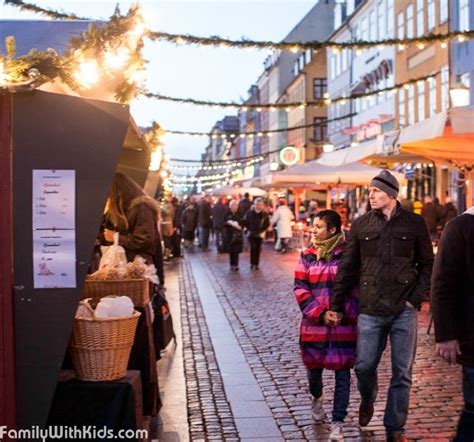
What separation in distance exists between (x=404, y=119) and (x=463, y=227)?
3539 cm

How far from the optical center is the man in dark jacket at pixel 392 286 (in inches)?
239

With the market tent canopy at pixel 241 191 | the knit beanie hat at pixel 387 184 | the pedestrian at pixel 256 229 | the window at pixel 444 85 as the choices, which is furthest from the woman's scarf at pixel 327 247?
the market tent canopy at pixel 241 191

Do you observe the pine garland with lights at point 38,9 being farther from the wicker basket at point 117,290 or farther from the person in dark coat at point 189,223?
the person in dark coat at point 189,223

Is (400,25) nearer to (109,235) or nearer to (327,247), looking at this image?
(109,235)

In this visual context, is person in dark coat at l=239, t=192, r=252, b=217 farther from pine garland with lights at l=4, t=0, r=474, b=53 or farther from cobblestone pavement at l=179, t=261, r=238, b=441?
cobblestone pavement at l=179, t=261, r=238, b=441

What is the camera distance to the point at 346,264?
634cm

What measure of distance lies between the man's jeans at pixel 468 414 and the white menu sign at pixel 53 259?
2247 millimetres

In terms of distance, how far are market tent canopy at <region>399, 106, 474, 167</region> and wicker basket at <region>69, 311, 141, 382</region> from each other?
216 inches

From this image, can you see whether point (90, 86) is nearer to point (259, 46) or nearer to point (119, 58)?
point (119, 58)

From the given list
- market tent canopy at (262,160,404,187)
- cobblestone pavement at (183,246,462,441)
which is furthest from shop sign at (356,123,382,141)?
cobblestone pavement at (183,246,462,441)

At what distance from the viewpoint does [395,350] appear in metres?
6.16

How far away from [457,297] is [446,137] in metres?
6.32

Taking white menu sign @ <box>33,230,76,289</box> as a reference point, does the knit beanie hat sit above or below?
above

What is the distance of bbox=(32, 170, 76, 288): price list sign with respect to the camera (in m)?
5.09
